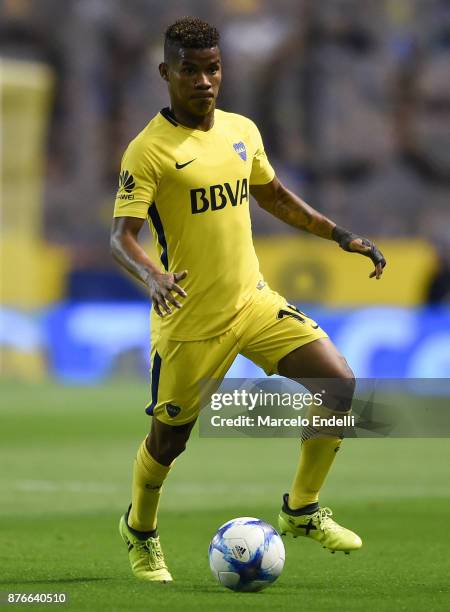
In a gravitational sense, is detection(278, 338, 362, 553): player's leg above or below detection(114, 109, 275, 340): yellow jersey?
below

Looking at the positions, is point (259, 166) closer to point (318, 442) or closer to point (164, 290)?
point (164, 290)

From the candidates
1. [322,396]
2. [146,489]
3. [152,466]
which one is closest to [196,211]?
[322,396]

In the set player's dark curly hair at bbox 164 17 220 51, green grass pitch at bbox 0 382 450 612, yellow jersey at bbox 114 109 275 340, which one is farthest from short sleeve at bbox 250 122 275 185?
green grass pitch at bbox 0 382 450 612

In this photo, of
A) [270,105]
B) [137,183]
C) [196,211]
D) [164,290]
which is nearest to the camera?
[164,290]

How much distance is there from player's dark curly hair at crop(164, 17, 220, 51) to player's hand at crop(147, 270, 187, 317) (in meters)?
1.10

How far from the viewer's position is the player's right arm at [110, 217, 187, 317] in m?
6.22

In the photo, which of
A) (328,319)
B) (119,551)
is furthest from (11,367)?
(119,551)

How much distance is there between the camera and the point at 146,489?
6.95m

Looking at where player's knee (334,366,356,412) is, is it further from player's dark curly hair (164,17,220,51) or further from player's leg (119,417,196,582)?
player's dark curly hair (164,17,220,51)

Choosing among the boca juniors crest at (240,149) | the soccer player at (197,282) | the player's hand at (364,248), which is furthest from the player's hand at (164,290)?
the player's hand at (364,248)

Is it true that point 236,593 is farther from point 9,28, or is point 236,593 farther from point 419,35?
point 9,28

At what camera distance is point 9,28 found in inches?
1245

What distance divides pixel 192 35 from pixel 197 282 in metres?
1.10

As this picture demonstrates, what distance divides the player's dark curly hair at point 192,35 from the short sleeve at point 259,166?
593 mm
